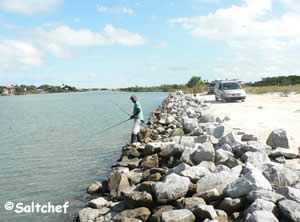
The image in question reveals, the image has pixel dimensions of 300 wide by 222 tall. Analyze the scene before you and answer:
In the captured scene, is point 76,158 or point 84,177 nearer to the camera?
point 84,177

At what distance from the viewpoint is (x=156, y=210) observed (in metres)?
7.61

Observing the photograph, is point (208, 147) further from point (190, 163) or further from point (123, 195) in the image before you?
point (123, 195)

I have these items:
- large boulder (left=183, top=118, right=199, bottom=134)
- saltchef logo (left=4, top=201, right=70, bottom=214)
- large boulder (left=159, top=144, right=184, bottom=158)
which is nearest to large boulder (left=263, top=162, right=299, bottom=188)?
large boulder (left=159, top=144, right=184, bottom=158)

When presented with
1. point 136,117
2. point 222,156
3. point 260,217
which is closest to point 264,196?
point 260,217

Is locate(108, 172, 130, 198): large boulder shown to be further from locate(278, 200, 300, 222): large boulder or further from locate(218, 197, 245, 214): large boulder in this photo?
locate(278, 200, 300, 222): large boulder

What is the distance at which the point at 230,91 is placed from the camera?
3475 cm

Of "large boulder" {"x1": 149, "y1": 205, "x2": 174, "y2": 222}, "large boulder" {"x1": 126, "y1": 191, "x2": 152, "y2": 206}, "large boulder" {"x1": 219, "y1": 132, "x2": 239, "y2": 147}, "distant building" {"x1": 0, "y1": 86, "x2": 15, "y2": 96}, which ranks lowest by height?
"distant building" {"x1": 0, "y1": 86, "x2": 15, "y2": 96}

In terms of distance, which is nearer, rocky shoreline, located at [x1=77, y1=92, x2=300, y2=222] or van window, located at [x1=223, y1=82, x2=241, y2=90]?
rocky shoreline, located at [x1=77, y1=92, x2=300, y2=222]

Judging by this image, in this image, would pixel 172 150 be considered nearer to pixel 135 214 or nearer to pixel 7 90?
pixel 135 214

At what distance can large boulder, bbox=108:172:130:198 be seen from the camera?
30.6 feet

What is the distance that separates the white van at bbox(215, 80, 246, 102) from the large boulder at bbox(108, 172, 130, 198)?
84.5ft

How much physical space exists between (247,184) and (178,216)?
1385 mm

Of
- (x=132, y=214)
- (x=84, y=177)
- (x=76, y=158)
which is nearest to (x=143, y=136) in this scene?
(x=76, y=158)

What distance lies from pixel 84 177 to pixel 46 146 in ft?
25.9
